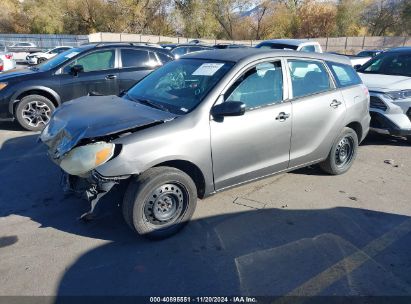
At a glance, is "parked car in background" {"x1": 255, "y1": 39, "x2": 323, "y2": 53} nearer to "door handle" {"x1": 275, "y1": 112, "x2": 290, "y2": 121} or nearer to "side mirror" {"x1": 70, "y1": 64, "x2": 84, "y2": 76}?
"side mirror" {"x1": 70, "y1": 64, "x2": 84, "y2": 76}

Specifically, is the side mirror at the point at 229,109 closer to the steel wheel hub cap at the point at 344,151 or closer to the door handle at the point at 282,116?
the door handle at the point at 282,116

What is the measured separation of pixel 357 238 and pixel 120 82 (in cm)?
573

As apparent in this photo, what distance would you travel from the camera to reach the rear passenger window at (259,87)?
3742 millimetres

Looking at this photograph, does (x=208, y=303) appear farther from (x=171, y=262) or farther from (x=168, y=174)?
(x=168, y=174)

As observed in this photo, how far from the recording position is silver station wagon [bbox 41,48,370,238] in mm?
3129

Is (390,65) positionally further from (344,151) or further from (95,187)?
(95,187)

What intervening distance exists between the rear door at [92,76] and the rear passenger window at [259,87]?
14.4 ft

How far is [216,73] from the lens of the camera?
149 inches

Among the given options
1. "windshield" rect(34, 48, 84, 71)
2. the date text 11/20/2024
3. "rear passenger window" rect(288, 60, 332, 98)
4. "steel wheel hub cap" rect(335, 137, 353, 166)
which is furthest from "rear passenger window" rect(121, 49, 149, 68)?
the date text 11/20/2024

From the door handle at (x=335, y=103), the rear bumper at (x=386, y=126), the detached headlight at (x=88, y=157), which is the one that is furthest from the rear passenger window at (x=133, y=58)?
the detached headlight at (x=88, y=157)

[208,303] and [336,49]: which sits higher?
[336,49]

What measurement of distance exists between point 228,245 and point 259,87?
1.76 metres

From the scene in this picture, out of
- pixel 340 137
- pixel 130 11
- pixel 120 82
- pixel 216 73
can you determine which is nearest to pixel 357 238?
pixel 340 137

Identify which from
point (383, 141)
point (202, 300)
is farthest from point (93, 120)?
point (383, 141)
